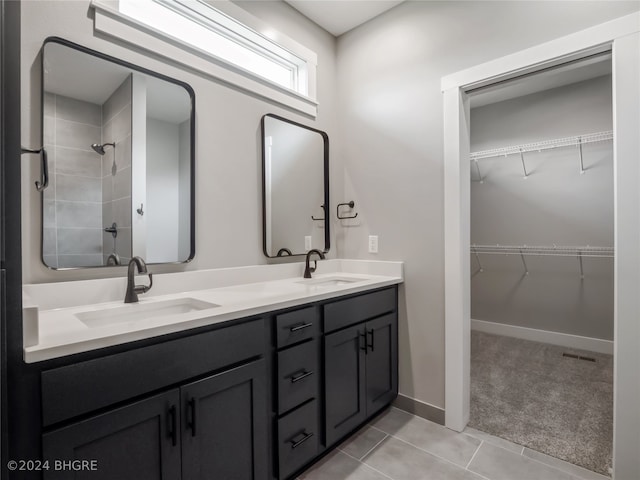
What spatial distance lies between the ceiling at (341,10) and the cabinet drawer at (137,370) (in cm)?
213

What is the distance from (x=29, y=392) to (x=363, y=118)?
7.54 ft

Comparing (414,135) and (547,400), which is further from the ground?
(414,135)

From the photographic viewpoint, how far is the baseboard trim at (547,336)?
319 cm

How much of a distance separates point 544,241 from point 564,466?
94.4 inches

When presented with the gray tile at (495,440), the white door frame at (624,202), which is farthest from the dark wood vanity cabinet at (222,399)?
the white door frame at (624,202)

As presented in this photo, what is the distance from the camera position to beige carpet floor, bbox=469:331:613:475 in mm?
1825

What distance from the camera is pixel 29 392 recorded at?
831 mm

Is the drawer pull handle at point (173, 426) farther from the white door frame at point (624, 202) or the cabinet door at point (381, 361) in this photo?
the white door frame at point (624, 202)

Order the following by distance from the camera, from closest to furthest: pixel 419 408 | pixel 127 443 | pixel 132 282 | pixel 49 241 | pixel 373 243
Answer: pixel 127 443 < pixel 49 241 < pixel 132 282 < pixel 419 408 < pixel 373 243

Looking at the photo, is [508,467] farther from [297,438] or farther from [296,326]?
[296,326]

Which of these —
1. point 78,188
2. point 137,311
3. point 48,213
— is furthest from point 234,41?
point 137,311

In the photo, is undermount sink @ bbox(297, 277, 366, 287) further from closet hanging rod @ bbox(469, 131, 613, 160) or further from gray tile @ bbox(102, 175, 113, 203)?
closet hanging rod @ bbox(469, 131, 613, 160)

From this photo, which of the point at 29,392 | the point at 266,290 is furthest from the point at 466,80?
the point at 29,392

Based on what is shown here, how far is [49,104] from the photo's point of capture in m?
1.30
